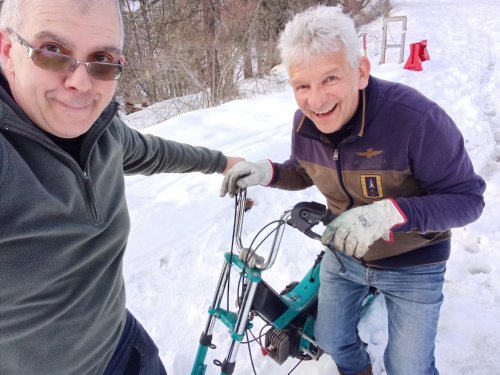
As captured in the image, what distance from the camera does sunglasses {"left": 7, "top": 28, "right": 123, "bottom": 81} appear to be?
3.57ft

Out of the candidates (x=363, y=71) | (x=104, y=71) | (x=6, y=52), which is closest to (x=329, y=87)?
(x=363, y=71)

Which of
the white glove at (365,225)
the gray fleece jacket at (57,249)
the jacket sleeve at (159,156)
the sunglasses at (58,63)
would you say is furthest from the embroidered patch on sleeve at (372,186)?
the sunglasses at (58,63)

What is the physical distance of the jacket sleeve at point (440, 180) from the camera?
1.61 meters

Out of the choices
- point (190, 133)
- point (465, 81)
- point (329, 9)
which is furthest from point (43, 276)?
point (465, 81)

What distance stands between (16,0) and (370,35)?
55.5 ft

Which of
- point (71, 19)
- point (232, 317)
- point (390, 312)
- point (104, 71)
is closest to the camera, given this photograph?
point (71, 19)

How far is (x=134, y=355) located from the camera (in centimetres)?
174

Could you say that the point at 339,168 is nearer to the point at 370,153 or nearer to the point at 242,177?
the point at 370,153

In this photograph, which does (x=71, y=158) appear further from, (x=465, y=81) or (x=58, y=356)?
(x=465, y=81)

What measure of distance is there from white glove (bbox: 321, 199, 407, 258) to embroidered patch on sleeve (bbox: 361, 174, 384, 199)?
0.22 m

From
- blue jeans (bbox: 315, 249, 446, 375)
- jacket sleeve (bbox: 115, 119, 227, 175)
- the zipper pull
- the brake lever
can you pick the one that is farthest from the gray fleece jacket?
blue jeans (bbox: 315, 249, 446, 375)

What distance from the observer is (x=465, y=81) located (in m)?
8.00

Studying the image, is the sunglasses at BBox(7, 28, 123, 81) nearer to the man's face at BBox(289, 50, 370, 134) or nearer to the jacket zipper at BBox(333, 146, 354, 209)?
the man's face at BBox(289, 50, 370, 134)

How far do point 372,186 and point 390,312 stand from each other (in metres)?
0.76
